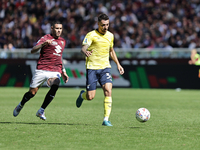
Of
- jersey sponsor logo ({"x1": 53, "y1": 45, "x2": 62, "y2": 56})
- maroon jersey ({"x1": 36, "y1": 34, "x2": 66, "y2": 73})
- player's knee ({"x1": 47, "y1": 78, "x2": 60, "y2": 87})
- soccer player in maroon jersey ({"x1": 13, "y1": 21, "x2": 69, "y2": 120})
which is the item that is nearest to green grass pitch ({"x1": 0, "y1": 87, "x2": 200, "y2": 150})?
soccer player in maroon jersey ({"x1": 13, "y1": 21, "x2": 69, "y2": 120})

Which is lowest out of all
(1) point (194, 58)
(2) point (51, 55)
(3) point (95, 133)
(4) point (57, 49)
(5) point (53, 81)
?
(1) point (194, 58)

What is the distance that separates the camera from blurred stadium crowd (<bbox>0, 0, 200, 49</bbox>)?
2298cm

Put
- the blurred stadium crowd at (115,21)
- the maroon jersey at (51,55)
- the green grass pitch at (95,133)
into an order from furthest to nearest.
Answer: the blurred stadium crowd at (115,21) → the maroon jersey at (51,55) → the green grass pitch at (95,133)

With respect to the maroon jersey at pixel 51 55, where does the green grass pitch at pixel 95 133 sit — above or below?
below

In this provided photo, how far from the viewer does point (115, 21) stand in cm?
2475

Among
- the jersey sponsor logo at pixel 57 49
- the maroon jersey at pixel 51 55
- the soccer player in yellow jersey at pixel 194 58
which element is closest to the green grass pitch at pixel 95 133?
the maroon jersey at pixel 51 55

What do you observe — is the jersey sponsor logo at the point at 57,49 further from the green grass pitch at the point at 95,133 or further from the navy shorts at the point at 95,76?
the green grass pitch at the point at 95,133

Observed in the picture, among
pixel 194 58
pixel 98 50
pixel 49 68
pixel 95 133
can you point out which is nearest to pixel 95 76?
pixel 98 50

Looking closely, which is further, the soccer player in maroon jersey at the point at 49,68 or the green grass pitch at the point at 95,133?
the soccer player in maroon jersey at the point at 49,68

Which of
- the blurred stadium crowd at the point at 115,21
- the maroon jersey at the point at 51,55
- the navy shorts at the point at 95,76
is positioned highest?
the maroon jersey at the point at 51,55

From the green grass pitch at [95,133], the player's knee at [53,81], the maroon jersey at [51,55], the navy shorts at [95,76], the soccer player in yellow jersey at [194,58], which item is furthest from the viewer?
the soccer player in yellow jersey at [194,58]

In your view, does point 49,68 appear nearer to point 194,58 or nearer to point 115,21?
point 194,58

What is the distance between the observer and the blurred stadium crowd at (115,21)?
2298 centimetres

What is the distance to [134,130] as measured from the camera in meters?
7.14
